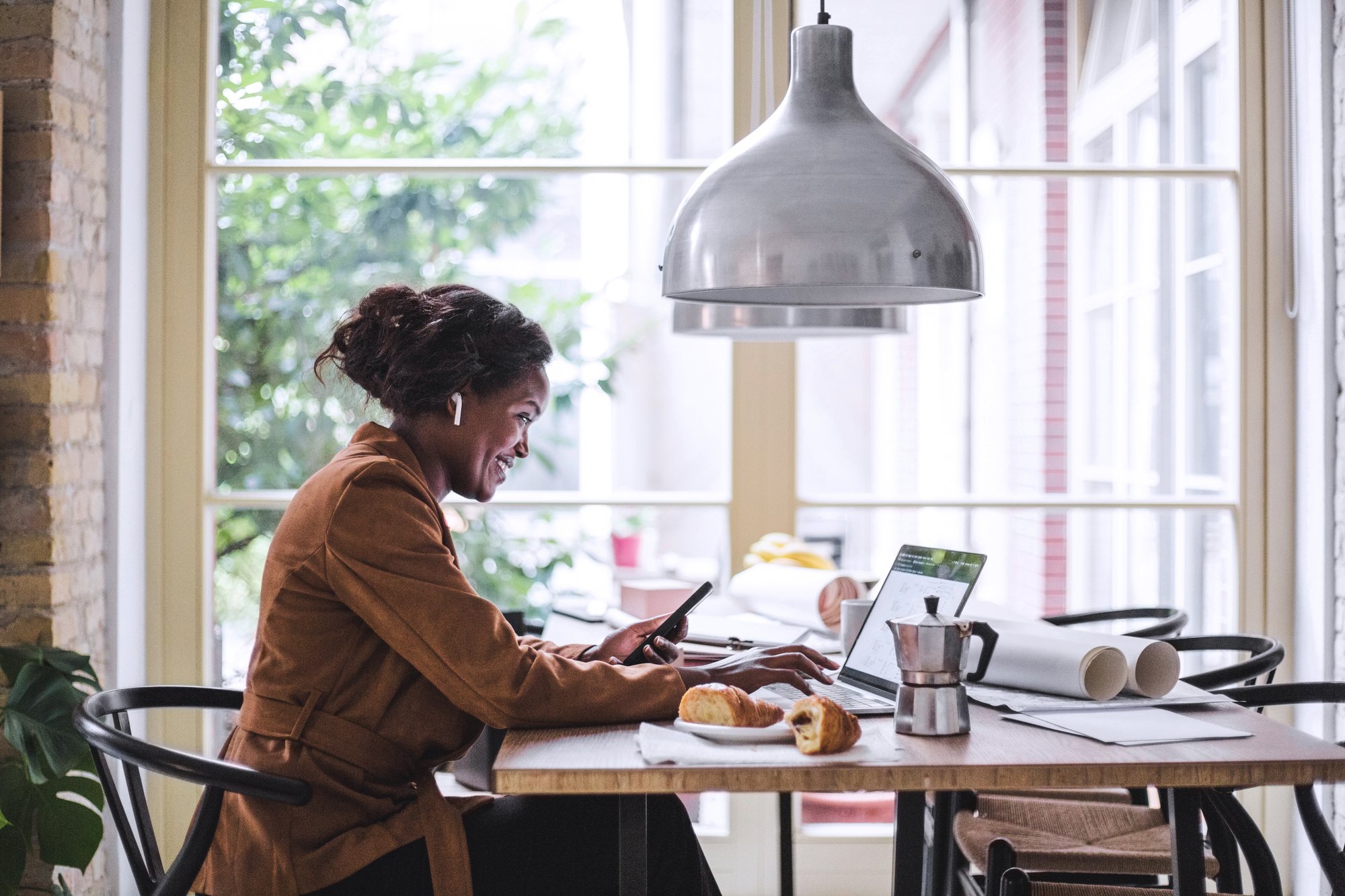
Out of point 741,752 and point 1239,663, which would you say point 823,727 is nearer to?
point 741,752

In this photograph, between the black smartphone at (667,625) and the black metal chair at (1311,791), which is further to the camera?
the black smartphone at (667,625)

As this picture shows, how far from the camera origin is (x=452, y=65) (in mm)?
3467

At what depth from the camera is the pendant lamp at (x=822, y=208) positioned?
1549 millimetres

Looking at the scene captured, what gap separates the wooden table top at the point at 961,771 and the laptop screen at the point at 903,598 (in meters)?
0.36

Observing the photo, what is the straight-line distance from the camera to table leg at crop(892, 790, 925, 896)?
202 centimetres

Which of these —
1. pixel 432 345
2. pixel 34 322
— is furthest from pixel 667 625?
pixel 34 322

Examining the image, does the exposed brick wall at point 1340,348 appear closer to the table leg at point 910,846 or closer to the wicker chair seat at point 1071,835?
the wicker chair seat at point 1071,835

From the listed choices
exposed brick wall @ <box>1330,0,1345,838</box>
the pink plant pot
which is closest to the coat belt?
the pink plant pot

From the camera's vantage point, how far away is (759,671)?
5.81ft

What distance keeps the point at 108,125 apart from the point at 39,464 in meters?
0.89

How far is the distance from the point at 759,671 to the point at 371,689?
1.80 ft

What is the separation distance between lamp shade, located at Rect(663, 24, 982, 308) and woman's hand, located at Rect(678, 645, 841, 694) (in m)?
0.53

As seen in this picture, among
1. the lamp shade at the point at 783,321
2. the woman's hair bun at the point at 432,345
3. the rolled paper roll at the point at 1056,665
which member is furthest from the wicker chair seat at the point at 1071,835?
the woman's hair bun at the point at 432,345

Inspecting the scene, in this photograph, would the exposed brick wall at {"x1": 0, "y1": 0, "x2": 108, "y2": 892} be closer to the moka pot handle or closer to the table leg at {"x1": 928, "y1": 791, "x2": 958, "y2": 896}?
the table leg at {"x1": 928, "y1": 791, "x2": 958, "y2": 896}
